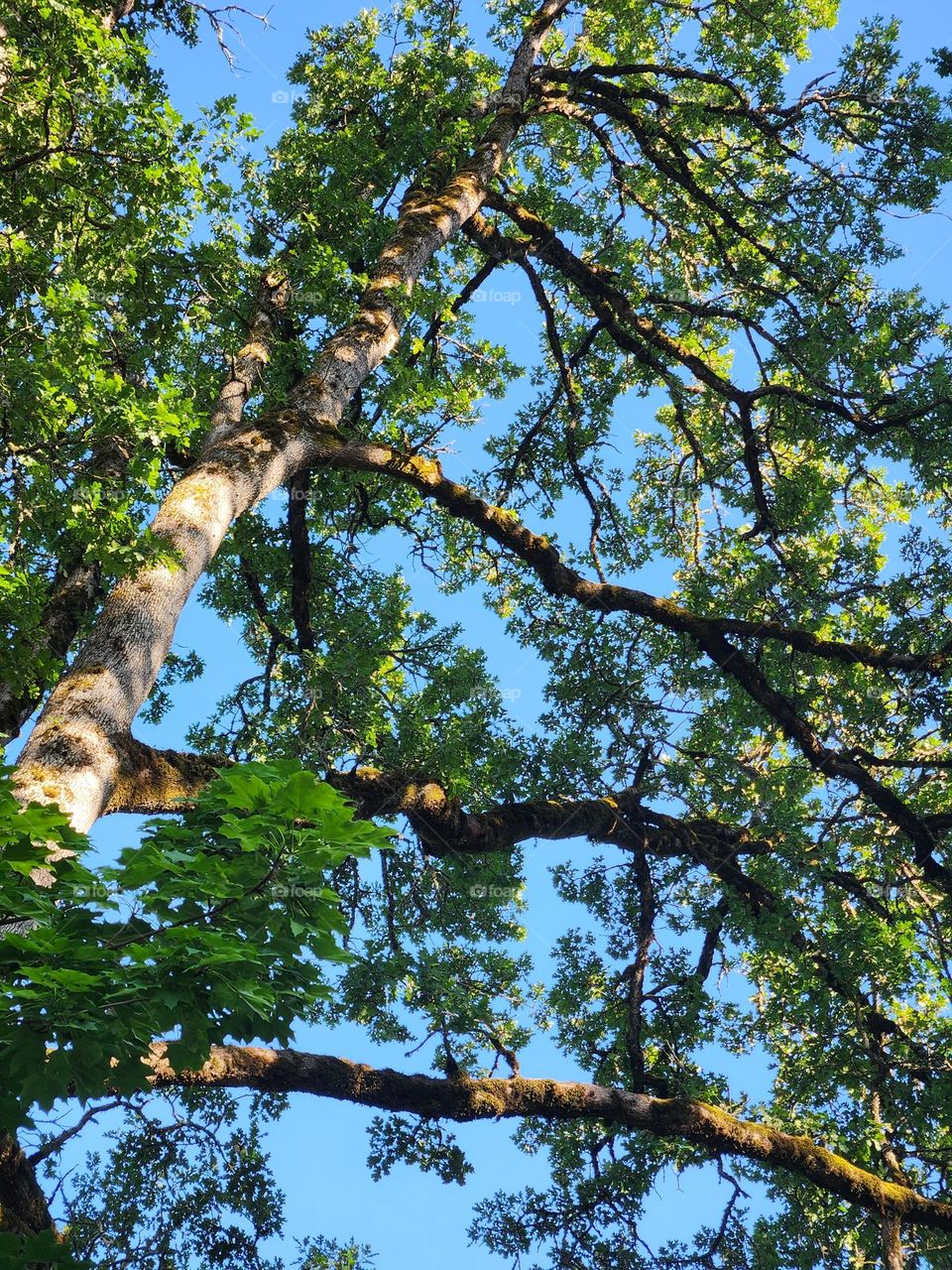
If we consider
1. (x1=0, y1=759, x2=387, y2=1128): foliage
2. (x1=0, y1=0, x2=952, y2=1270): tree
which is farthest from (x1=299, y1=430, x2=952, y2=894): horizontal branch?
(x1=0, y1=759, x2=387, y2=1128): foliage

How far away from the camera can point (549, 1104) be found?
322 inches

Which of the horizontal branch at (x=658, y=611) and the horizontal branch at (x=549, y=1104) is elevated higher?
the horizontal branch at (x=658, y=611)

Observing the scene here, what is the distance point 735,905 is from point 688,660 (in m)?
2.54

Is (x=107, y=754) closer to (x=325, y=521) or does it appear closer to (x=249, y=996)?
(x=249, y=996)

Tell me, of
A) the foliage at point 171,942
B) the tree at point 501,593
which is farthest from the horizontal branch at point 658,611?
the foliage at point 171,942

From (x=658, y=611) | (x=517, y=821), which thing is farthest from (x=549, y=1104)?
(x=658, y=611)

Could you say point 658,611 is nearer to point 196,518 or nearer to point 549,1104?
point 549,1104

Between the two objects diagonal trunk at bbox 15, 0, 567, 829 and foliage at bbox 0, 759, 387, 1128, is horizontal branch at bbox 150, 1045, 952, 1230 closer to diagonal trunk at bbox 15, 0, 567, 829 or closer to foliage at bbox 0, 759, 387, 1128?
diagonal trunk at bbox 15, 0, 567, 829

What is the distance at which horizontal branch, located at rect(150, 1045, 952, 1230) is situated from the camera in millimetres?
6996

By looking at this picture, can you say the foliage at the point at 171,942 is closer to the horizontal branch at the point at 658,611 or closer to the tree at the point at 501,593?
the tree at the point at 501,593

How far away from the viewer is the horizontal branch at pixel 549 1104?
6996 mm

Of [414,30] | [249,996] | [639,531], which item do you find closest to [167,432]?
[249,996]

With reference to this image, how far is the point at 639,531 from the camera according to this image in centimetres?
1252

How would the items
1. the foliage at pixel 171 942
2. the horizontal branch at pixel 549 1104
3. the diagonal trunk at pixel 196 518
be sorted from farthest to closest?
the horizontal branch at pixel 549 1104, the diagonal trunk at pixel 196 518, the foliage at pixel 171 942
